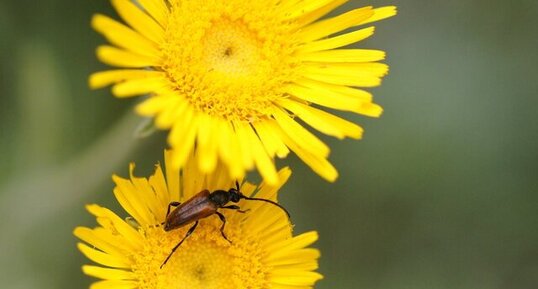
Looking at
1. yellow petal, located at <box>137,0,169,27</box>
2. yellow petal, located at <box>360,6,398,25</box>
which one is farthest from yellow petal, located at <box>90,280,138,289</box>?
yellow petal, located at <box>360,6,398,25</box>

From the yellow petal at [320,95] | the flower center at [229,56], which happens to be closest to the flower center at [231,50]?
the flower center at [229,56]

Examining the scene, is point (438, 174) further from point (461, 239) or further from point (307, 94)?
point (307, 94)

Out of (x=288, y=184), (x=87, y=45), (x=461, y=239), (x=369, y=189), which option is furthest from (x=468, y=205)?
(x=87, y=45)

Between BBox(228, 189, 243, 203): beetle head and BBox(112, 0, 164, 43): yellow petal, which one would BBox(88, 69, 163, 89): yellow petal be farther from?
BBox(228, 189, 243, 203): beetle head

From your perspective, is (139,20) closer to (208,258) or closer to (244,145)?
(244,145)

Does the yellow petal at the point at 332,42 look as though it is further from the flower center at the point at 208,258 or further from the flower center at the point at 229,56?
the flower center at the point at 208,258
